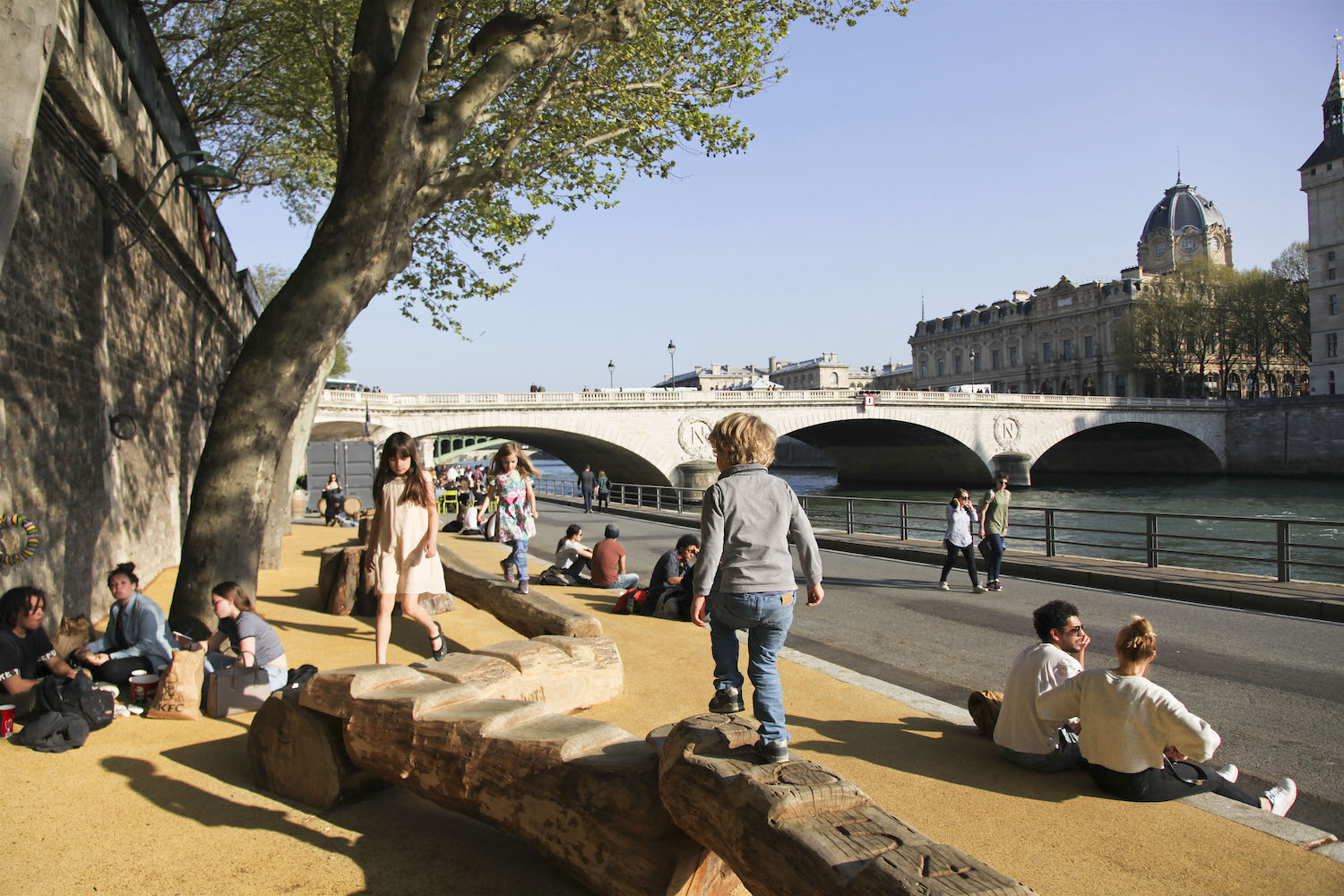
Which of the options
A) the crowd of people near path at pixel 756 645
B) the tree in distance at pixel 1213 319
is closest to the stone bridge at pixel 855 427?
the tree in distance at pixel 1213 319

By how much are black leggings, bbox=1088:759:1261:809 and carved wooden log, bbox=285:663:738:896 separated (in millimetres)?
1978

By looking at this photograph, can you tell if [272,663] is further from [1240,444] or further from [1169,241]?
[1169,241]

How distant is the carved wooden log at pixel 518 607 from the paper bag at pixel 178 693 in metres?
2.24

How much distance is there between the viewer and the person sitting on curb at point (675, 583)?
28.8 ft

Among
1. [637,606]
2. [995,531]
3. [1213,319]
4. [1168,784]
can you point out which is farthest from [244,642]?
[1213,319]

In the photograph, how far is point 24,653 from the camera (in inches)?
193

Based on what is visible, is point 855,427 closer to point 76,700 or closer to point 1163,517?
point 1163,517

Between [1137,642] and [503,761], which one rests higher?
[1137,642]

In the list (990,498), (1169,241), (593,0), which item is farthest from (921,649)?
(1169,241)

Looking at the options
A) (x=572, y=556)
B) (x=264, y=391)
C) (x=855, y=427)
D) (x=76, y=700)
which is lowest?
(x=76, y=700)

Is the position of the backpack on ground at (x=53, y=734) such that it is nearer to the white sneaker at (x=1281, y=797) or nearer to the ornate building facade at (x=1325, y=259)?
the white sneaker at (x=1281, y=797)

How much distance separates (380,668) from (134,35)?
7.61 m

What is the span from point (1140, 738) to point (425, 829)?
311 cm

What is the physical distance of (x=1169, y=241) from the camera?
89000 mm
